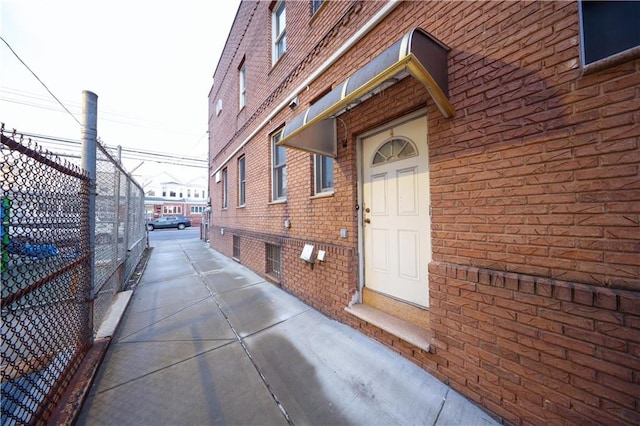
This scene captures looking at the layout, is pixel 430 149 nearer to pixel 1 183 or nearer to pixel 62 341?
pixel 1 183

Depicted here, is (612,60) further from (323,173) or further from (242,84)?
(242,84)

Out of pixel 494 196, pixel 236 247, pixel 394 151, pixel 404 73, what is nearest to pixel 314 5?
pixel 404 73

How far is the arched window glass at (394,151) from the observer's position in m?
2.76

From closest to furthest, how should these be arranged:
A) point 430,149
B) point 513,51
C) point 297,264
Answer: point 513,51, point 430,149, point 297,264

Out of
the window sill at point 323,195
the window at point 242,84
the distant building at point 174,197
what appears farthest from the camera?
the distant building at point 174,197

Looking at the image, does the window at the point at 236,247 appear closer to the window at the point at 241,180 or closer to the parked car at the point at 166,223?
the window at the point at 241,180

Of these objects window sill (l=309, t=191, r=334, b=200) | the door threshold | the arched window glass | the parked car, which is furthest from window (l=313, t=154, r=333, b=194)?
the parked car

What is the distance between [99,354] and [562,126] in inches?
182

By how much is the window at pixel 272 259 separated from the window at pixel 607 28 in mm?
5111

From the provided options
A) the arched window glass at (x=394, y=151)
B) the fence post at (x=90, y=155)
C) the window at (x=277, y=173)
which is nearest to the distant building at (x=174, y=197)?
the window at (x=277, y=173)

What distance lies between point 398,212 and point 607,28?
2010 mm

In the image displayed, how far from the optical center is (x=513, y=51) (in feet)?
6.06

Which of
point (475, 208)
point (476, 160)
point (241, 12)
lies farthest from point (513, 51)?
point (241, 12)

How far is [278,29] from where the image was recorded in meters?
5.62
